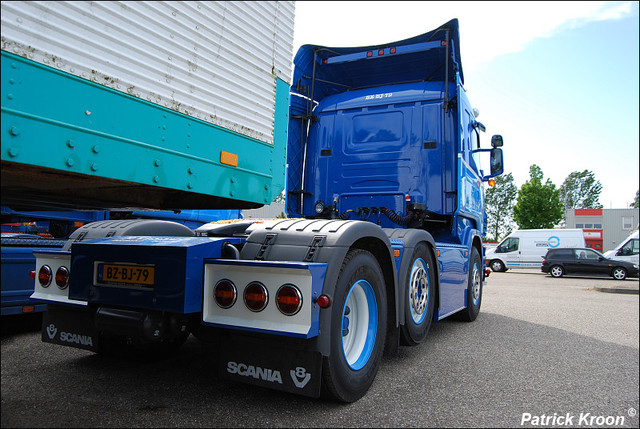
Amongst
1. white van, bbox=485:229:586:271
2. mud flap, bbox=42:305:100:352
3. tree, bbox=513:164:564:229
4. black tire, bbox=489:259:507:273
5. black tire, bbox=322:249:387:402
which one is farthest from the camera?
tree, bbox=513:164:564:229

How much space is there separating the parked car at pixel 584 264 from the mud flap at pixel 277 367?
19579 mm

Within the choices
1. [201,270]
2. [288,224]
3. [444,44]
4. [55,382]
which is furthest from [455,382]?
[444,44]

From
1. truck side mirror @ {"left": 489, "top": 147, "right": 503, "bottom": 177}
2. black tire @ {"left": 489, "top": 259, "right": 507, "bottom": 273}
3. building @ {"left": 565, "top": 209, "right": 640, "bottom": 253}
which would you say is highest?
building @ {"left": 565, "top": 209, "right": 640, "bottom": 253}

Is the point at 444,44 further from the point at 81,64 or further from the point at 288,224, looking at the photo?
the point at 81,64

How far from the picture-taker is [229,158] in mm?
2479

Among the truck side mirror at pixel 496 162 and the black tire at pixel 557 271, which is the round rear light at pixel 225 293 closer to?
the truck side mirror at pixel 496 162

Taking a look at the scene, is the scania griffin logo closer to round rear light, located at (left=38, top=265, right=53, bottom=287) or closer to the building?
round rear light, located at (left=38, top=265, right=53, bottom=287)

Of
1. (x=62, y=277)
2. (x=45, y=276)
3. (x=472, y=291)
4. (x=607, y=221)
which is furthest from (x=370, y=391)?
(x=607, y=221)

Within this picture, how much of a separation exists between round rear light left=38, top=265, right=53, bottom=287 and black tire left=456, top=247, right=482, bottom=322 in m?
4.93

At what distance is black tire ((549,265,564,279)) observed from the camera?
19.2m

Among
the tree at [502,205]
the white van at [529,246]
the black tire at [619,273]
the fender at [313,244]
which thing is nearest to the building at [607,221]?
the tree at [502,205]

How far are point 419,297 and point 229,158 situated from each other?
262 cm

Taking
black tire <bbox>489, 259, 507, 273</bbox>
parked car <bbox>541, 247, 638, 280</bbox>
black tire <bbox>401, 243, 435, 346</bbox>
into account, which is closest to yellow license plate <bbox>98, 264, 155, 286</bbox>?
black tire <bbox>401, 243, 435, 346</bbox>

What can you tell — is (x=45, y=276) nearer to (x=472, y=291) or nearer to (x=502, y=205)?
(x=472, y=291)
